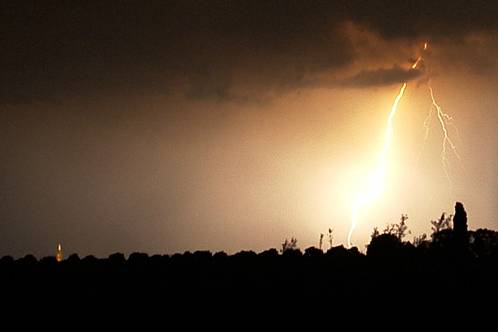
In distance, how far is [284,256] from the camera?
62.5 feet

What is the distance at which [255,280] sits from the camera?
1850 centimetres

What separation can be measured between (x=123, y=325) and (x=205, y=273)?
1.99 meters

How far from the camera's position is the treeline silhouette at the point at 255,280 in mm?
18312

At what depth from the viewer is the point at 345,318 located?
18.5 meters

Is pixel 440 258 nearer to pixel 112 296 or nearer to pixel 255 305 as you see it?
pixel 255 305

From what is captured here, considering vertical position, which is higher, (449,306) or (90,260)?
(90,260)

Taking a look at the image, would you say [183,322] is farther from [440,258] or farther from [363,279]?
[440,258]

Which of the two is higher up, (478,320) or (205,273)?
(205,273)

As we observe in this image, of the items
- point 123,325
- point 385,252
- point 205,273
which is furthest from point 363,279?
point 123,325

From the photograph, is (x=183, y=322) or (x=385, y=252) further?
(x=385, y=252)

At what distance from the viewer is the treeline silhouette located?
18.3m

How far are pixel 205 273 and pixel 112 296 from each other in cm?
198

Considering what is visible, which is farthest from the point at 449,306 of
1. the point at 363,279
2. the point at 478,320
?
the point at 363,279

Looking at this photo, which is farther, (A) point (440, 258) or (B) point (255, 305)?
(A) point (440, 258)
